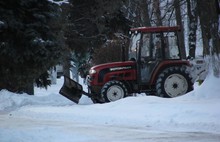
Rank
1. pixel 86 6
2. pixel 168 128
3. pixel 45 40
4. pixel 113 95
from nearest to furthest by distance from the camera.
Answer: pixel 45 40 < pixel 168 128 < pixel 113 95 < pixel 86 6

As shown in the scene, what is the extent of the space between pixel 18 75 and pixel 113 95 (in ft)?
25.4

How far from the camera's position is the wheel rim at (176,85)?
17516 millimetres

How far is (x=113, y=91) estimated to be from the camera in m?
17.7

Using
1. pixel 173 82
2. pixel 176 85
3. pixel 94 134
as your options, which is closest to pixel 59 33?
pixel 94 134

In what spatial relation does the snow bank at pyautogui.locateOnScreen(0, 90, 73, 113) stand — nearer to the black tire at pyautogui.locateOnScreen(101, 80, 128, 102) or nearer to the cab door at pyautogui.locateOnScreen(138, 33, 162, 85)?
the black tire at pyautogui.locateOnScreen(101, 80, 128, 102)

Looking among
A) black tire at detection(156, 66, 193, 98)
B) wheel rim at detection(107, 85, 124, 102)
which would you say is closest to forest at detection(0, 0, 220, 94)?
black tire at detection(156, 66, 193, 98)

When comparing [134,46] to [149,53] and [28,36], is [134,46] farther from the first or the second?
[28,36]

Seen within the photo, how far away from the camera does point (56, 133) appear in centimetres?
1109

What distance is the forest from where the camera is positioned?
9.64m

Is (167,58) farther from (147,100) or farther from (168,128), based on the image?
(168,128)

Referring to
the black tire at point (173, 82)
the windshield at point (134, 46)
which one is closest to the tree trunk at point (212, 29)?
the black tire at point (173, 82)

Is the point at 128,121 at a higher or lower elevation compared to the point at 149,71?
lower

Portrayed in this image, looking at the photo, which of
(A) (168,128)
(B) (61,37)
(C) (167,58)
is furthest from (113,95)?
(B) (61,37)

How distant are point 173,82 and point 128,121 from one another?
520cm
